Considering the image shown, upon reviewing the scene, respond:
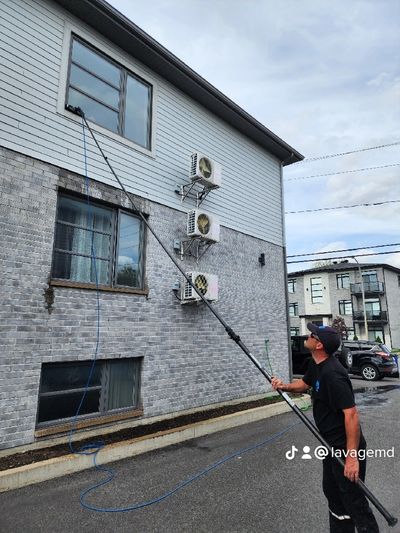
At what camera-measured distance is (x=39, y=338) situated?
547 cm

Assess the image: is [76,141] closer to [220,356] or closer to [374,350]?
[220,356]

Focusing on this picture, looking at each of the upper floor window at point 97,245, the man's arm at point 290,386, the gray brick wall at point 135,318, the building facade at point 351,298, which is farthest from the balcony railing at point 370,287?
the man's arm at point 290,386

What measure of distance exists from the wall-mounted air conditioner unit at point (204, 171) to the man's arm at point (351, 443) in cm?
599

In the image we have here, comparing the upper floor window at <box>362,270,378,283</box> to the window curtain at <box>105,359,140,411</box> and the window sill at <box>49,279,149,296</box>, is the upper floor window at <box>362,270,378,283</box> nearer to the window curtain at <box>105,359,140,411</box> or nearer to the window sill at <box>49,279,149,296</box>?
the window sill at <box>49,279,149,296</box>

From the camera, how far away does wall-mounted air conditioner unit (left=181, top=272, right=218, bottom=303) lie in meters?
7.36

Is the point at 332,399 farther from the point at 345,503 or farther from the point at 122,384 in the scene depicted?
the point at 122,384

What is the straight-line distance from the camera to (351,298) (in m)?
36.8

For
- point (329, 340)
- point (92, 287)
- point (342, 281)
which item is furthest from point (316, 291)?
point (329, 340)

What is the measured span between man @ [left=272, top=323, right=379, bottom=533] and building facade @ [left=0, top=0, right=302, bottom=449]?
13.1 feet

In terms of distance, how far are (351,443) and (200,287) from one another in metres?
4.85

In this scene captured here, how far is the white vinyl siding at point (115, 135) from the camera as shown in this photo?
5.77 metres

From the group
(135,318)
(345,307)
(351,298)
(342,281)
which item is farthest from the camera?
(342,281)

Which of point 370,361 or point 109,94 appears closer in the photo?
point 109,94

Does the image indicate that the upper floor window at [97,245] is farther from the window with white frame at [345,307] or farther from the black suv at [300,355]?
the window with white frame at [345,307]
